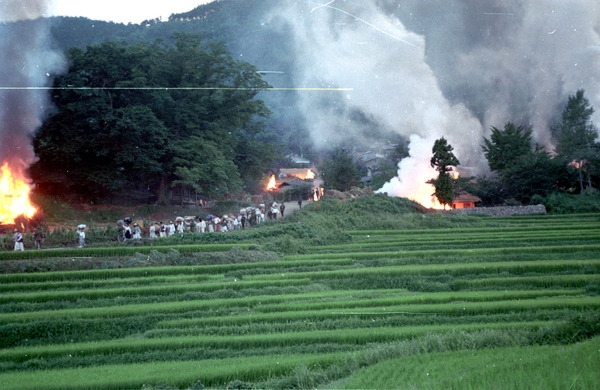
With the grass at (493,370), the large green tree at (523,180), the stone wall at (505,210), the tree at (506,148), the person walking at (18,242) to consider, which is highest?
the tree at (506,148)

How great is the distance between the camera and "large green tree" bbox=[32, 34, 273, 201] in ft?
111

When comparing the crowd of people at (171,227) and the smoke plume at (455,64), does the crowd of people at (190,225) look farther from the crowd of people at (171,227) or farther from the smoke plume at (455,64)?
the smoke plume at (455,64)

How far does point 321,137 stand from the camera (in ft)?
228

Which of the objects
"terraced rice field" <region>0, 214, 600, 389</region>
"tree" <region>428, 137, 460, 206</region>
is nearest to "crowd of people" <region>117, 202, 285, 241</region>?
"terraced rice field" <region>0, 214, 600, 389</region>

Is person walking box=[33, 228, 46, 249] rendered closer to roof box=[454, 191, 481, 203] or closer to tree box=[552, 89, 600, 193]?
roof box=[454, 191, 481, 203]

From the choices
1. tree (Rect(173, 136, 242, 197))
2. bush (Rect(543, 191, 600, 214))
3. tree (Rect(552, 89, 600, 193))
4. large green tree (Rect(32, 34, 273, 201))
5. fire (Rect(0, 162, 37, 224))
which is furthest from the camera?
tree (Rect(552, 89, 600, 193))

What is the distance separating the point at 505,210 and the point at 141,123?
2241cm

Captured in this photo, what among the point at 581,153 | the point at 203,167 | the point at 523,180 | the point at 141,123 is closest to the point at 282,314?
the point at 203,167

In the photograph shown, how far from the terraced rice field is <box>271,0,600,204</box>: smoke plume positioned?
3088cm

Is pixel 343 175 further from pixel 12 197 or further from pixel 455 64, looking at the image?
pixel 12 197

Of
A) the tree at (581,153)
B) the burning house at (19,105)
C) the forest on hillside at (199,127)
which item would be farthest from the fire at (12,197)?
the tree at (581,153)

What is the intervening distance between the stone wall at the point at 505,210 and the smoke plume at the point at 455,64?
1120cm

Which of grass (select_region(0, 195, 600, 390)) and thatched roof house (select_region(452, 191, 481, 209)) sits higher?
thatched roof house (select_region(452, 191, 481, 209))

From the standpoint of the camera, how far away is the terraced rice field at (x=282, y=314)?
9.36 m
